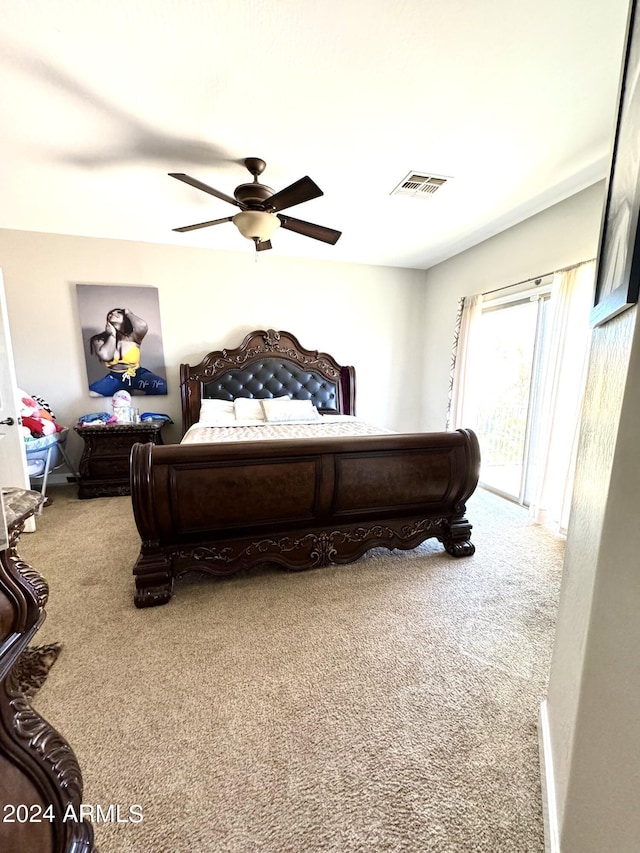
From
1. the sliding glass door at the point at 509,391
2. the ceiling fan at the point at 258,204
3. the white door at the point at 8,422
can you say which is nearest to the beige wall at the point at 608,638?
the ceiling fan at the point at 258,204

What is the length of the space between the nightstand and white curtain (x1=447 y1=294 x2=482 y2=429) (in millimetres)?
3297

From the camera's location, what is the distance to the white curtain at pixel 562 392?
2.60 m

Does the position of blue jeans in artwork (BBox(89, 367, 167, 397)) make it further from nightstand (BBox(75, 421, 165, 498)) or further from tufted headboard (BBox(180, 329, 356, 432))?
nightstand (BBox(75, 421, 165, 498))

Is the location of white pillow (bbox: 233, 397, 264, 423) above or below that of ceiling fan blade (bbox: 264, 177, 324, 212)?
below

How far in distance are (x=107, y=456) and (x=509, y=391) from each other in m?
4.14

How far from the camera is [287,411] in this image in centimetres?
376

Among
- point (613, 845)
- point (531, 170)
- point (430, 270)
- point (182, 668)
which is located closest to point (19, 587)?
point (182, 668)

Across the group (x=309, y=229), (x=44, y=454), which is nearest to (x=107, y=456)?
(x=44, y=454)

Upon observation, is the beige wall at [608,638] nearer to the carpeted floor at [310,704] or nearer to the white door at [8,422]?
the carpeted floor at [310,704]

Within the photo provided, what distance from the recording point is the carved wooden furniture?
0.64m

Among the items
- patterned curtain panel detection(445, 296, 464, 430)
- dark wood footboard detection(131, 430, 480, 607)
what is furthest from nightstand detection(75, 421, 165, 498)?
patterned curtain panel detection(445, 296, 464, 430)

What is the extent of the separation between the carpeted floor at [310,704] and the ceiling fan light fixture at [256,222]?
2.30 meters

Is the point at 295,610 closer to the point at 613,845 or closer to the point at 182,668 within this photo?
the point at 182,668

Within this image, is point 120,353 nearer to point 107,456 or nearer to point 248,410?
point 107,456
